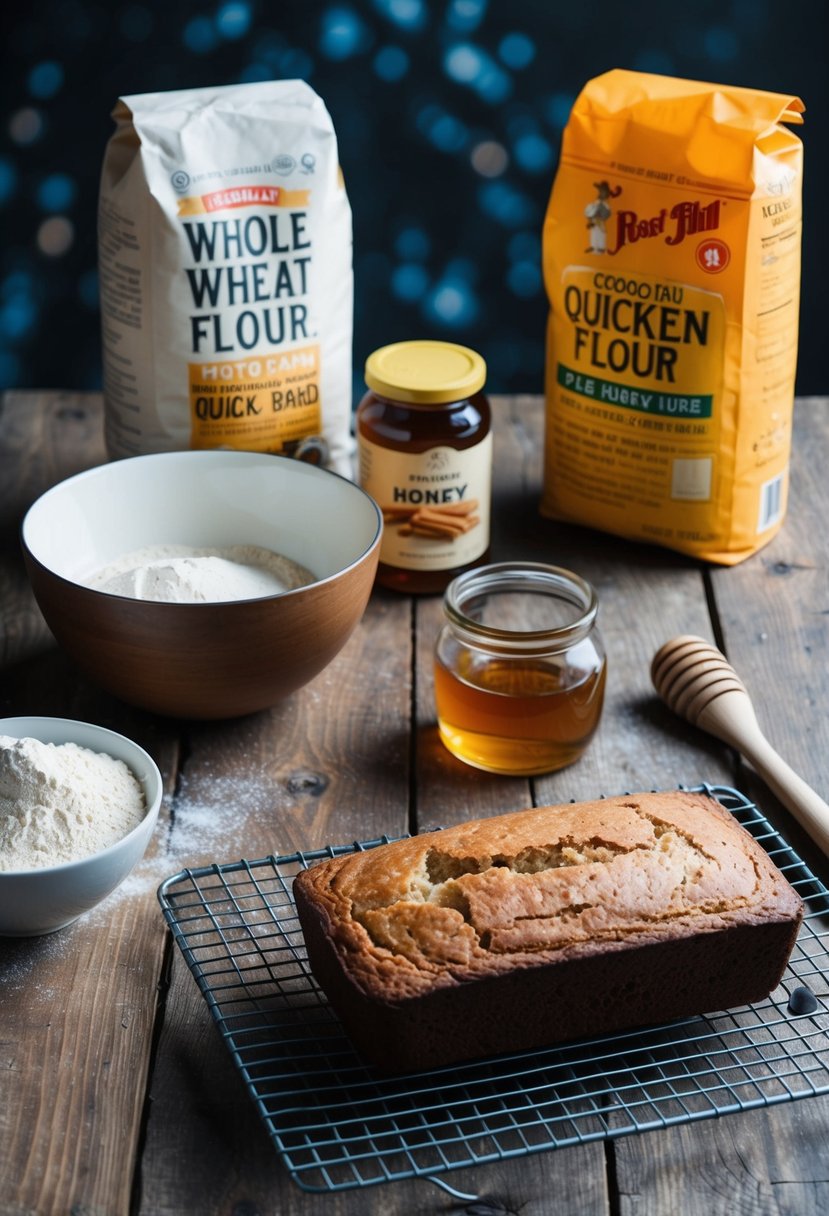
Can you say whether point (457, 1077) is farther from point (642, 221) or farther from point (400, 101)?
point (400, 101)

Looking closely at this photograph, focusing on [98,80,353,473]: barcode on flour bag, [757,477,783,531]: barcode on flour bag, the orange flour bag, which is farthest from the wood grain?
[757,477,783,531]: barcode on flour bag

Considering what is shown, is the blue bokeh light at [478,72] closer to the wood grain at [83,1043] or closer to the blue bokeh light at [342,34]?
the blue bokeh light at [342,34]

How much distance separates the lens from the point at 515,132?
83.4 inches

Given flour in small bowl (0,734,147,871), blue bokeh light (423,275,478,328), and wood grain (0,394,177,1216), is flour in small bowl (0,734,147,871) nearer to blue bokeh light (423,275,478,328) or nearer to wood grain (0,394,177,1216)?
wood grain (0,394,177,1216)

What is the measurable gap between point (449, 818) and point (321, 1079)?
1.05 feet

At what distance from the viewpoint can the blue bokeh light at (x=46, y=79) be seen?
6.61 ft

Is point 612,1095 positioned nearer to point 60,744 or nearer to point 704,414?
point 60,744

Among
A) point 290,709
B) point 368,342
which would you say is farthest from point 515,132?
point 290,709

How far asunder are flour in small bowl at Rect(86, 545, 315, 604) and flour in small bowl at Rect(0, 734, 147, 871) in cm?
19

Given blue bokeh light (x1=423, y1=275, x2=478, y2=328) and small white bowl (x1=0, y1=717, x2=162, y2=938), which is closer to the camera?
small white bowl (x1=0, y1=717, x2=162, y2=938)

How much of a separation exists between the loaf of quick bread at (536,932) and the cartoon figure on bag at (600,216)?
73 centimetres

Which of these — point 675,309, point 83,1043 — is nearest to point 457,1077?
Result: point 83,1043

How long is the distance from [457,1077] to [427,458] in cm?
70

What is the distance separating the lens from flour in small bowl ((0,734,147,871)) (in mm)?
974
